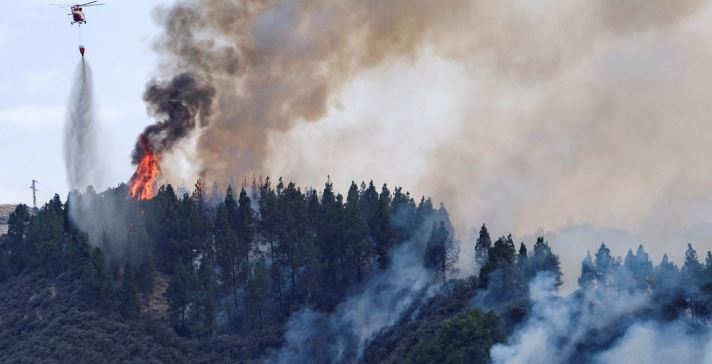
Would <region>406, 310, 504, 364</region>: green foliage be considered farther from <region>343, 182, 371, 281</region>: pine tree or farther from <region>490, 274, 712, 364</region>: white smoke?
<region>343, 182, 371, 281</region>: pine tree

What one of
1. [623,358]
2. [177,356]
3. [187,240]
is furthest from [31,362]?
[623,358]

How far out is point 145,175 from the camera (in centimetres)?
19112

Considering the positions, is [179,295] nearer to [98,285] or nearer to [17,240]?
[98,285]

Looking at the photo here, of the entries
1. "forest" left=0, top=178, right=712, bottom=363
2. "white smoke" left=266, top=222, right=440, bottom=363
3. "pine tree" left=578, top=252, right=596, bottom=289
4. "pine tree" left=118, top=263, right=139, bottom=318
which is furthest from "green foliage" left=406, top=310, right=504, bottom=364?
"pine tree" left=118, top=263, right=139, bottom=318

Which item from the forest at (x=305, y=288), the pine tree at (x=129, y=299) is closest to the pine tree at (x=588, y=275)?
the forest at (x=305, y=288)

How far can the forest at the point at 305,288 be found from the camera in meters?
138

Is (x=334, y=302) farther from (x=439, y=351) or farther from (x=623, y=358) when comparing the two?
(x=623, y=358)

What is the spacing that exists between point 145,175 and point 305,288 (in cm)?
3398

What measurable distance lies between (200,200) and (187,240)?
2236cm

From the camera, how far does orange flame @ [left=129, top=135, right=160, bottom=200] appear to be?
189125 millimetres

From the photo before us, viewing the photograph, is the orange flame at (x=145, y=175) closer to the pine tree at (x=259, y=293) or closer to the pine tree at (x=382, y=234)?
the pine tree at (x=259, y=293)

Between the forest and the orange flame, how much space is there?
2.13 metres

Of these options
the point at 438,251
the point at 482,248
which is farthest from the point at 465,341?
the point at 438,251

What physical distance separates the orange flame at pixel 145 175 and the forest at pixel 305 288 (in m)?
2.13
